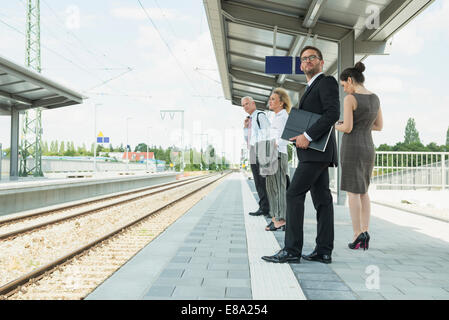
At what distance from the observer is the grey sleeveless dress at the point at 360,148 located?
4383mm

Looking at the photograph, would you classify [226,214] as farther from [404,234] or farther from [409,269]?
[409,269]

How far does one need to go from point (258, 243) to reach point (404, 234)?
2.29m

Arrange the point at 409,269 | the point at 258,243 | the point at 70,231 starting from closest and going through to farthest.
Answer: the point at 409,269 → the point at 258,243 → the point at 70,231

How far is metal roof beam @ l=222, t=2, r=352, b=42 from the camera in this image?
9.67 m

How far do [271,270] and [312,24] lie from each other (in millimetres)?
7211

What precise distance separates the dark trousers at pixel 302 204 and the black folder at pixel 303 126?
19 centimetres

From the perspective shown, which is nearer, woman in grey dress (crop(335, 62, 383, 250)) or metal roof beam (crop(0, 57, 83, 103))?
woman in grey dress (crop(335, 62, 383, 250))

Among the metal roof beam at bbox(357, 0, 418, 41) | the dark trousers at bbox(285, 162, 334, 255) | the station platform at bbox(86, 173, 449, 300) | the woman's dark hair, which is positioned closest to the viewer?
the station platform at bbox(86, 173, 449, 300)

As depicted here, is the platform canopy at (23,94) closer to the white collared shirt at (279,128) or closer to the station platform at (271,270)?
the white collared shirt at (279,128)

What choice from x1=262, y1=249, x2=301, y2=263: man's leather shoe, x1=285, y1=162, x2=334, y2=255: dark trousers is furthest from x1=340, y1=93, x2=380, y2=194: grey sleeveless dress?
x1=262, y1=249, x2=301, y2=263: man's leather shoe

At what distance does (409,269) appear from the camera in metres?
3.67

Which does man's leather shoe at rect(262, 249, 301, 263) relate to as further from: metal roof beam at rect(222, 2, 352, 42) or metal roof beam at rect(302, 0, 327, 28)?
metal roof beam at rect(222, 2, 352, 42)

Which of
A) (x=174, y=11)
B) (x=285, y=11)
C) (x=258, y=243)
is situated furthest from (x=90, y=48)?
(x=258, y=243)

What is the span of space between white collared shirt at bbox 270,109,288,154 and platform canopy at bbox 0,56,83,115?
30.2 feet
